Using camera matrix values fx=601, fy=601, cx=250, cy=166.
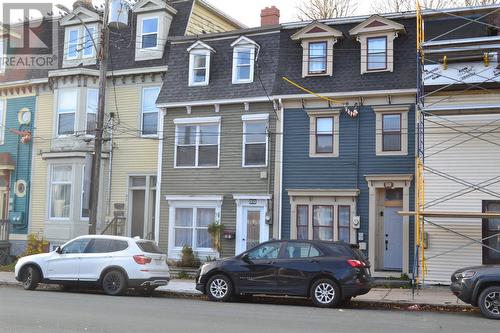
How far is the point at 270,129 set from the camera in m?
21.2

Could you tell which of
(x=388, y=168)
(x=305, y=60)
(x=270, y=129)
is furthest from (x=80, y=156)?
(x=388, y=168)

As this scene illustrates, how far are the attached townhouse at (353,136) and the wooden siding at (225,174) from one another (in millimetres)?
906

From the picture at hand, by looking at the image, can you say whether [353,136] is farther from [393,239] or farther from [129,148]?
[129,148]

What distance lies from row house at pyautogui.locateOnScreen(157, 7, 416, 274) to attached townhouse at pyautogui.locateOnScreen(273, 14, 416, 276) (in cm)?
3

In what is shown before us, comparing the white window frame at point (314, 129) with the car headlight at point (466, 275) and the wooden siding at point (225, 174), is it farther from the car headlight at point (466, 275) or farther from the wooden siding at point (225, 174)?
the car headlight at point (466, 275)

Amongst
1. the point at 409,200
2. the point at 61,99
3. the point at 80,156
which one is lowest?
the point at 409,200

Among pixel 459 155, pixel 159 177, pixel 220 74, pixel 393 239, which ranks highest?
pixel 220 74

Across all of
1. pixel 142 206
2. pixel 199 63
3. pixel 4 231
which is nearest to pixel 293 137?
pixel 199 63

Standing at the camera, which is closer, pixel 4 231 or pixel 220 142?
pixel 220 142

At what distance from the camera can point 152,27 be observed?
2534cm

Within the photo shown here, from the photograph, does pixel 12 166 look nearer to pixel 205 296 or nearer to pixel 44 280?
pixel 44 280

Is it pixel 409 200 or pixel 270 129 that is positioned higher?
pixel 270 129

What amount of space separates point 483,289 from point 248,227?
33.0 ft

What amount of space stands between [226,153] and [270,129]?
6.39 ft
